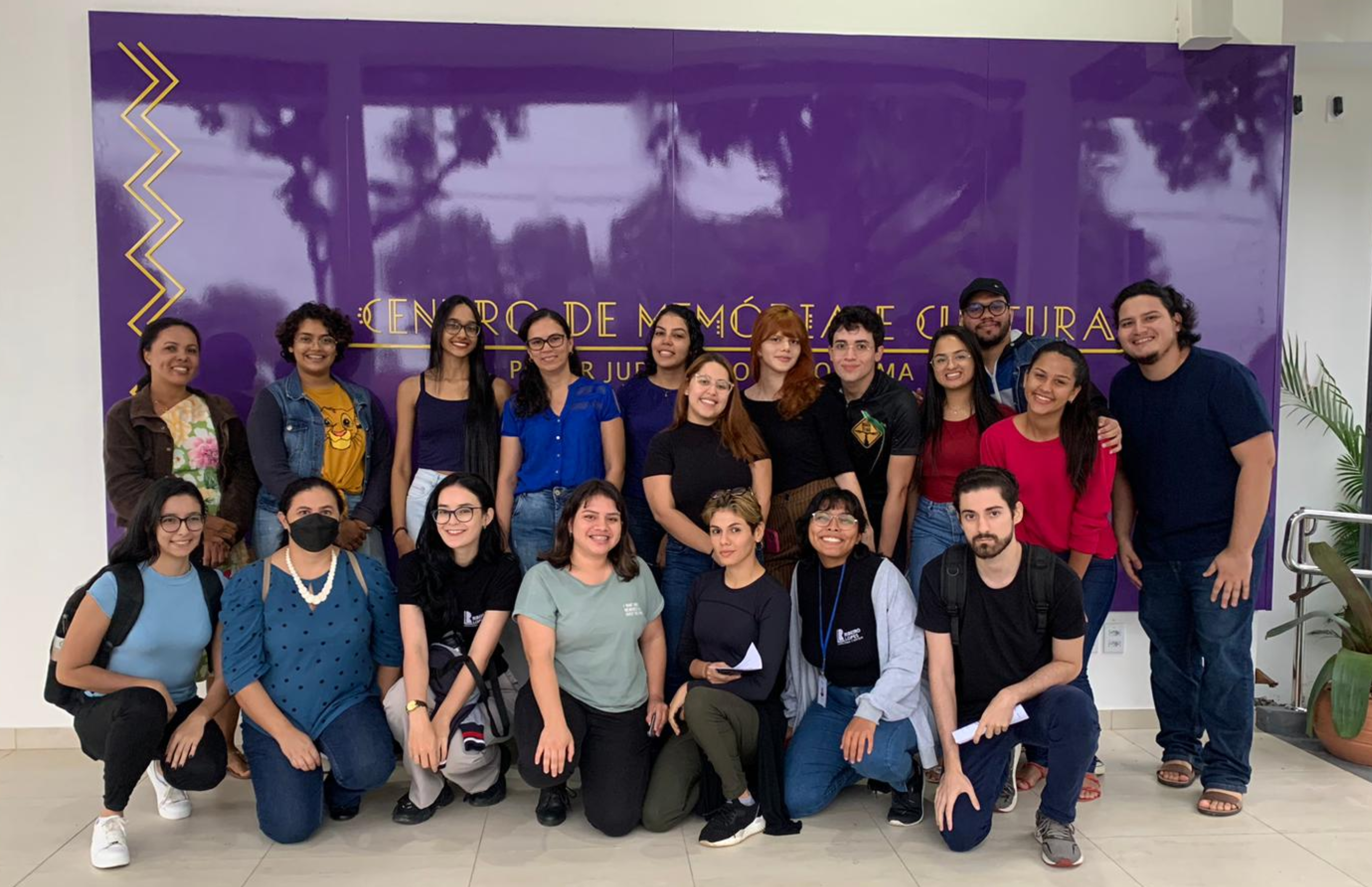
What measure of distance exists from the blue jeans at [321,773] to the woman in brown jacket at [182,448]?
0.55 meters

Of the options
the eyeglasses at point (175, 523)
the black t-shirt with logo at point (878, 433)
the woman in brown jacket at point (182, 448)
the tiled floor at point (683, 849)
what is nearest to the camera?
the tiled floor at point (683, 849)

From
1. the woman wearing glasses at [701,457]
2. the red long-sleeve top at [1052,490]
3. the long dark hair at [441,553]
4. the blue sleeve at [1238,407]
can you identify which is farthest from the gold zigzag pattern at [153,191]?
the blue sleeve at [1238,407]

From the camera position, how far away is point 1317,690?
13.5 feet

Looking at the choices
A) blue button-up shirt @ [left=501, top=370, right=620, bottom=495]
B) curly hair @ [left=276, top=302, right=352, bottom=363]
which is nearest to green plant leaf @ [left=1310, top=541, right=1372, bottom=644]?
blue button-up shirt @ [left=501, top=370, right=620, bottom=495]

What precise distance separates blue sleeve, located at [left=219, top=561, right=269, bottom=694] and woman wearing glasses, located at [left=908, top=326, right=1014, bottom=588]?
2333 mm

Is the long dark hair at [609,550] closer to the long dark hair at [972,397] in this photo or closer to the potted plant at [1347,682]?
the long dark hair at [972,397]

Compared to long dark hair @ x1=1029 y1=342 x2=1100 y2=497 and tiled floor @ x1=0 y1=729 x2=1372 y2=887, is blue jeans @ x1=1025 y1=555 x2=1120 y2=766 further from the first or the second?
tiled floor @ x1=0 y1=729 x2=1372 y2=887

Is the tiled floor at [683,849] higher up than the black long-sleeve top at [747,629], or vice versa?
the black long-sleeve top at [747,629]

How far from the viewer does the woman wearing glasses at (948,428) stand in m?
3.60

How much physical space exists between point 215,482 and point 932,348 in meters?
2.85

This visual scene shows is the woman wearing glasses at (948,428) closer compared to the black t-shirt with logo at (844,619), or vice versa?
the black t-shirt with logo at (844,619)

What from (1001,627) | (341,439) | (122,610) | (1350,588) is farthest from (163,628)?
(1350,588)

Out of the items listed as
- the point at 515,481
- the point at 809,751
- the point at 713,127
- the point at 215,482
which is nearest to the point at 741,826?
the point at 809,751

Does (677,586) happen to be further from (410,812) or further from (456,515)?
(410,812)
